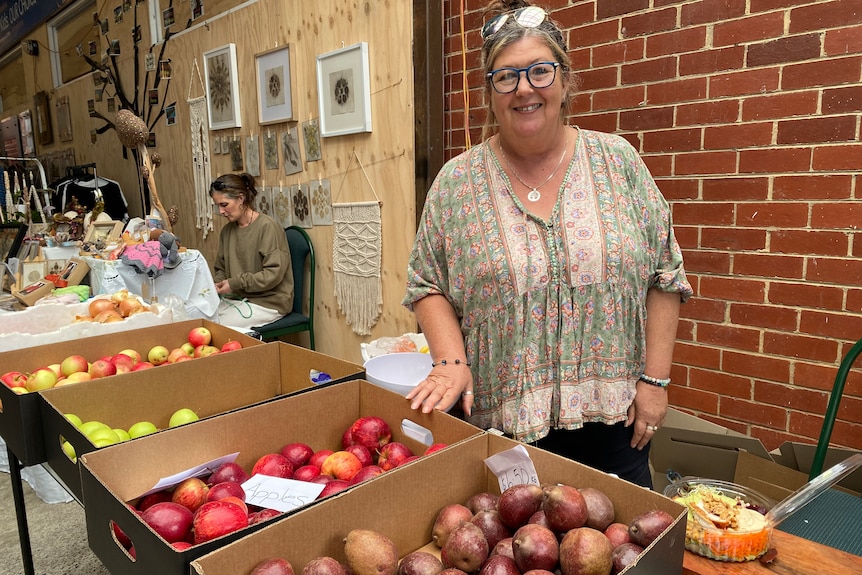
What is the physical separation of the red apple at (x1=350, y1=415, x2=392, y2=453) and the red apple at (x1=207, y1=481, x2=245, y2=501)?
290mm

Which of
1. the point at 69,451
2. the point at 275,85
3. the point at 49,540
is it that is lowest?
the point at 49,540

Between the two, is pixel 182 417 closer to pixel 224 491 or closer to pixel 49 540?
pixel 224 491

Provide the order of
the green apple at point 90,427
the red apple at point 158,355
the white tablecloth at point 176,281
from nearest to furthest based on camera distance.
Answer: the green apple at point 90,427
the red apple at point 158,355
the white tablecloth at point 176,281

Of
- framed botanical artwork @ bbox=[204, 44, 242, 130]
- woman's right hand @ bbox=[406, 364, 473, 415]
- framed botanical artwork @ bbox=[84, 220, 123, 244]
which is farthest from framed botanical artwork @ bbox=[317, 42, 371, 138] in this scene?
woman's right hand @ bbox=[406, 364, 473, 415]

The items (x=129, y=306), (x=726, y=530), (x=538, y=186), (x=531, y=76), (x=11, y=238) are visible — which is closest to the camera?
(x=726, y=530)

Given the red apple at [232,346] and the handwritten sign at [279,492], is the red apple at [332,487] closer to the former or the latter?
the handwritten sign at [279,492]

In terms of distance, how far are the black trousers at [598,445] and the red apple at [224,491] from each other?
28.3 inches

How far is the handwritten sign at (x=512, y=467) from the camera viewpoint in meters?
0.93

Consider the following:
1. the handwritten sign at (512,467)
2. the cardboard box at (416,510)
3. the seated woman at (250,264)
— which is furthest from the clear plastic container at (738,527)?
the seated woman at (250,264)

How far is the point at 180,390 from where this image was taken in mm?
1582

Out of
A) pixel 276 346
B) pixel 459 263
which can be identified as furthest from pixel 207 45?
pixel 459 263

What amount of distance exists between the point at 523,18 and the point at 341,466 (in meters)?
1.02

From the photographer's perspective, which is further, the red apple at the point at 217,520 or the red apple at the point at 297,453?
the red apple at the point at 297,453

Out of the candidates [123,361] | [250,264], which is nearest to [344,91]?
Answer: [250,264]
